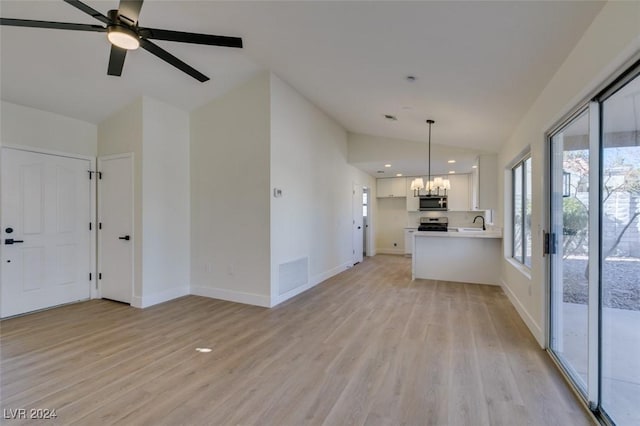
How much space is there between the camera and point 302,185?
490cm

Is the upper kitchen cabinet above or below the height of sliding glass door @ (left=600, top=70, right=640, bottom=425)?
above

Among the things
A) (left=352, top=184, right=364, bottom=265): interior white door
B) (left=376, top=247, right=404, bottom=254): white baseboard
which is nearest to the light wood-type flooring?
(left=352, top=184, right=364, bottom=265): interior white door

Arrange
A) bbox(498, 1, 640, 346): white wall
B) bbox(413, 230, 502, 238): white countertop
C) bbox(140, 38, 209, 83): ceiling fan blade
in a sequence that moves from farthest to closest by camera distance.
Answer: bbox(413, 230, 502, 238): white countertop < bbox(140, 38, 209, 83): ceiling fan blade < bbox(498, 1, 640, 346): white wall

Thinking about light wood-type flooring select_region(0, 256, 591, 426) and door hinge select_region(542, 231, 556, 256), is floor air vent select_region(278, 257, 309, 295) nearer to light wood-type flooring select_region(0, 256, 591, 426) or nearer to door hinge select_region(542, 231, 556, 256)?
light wood-type flooring select_region(0, 256, 591, 426)

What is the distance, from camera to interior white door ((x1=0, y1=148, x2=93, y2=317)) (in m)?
3.73

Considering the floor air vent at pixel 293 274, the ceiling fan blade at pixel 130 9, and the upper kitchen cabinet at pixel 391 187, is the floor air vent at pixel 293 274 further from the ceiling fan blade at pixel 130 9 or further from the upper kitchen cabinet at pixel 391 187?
the upper kitchen cabinet at pixel 391 187

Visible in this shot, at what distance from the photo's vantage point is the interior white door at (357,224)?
288 inches

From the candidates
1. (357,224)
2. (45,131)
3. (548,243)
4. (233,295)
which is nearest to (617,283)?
(548,243)

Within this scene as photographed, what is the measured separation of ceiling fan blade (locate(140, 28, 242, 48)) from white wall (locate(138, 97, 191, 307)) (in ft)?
6.90

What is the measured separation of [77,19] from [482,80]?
3828 mm

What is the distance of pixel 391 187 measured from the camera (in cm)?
908

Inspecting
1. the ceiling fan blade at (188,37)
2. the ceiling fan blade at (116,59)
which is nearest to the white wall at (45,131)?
the ceiling fan blade at (116,59)

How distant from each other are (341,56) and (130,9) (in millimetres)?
1848

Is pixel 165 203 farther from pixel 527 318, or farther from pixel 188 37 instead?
pixel 527 318
